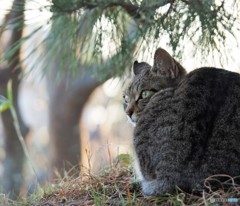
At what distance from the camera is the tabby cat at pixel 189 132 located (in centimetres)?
222

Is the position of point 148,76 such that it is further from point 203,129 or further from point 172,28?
point 203,129

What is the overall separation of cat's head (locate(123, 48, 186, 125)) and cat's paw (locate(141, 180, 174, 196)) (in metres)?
0.37

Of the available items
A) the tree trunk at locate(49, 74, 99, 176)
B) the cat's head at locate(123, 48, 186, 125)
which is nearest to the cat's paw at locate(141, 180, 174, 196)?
the cat's head at locate(123, 48, 186, 125)

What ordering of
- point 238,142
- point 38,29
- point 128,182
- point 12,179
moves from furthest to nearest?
point 12,179 → point 38,29 → point 128,182 → point 238,142

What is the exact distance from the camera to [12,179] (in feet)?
17.9

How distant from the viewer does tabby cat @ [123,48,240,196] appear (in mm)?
2225

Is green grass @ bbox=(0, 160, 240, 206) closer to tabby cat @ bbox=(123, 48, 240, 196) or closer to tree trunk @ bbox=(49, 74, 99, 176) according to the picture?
tabby cat @ bbox=(123, 48, 240, 196)

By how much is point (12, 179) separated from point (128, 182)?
3052 mm

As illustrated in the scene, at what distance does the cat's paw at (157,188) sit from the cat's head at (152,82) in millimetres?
→ 368

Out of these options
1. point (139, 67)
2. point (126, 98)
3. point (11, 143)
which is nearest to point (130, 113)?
point (126, 98)

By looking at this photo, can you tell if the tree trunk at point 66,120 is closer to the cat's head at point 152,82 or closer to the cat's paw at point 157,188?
the cat's head at point 152,82

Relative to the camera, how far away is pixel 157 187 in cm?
227

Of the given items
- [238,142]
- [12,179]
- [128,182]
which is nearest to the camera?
[238,142]

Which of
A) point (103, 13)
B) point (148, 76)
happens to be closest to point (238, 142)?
point (148, 76)
